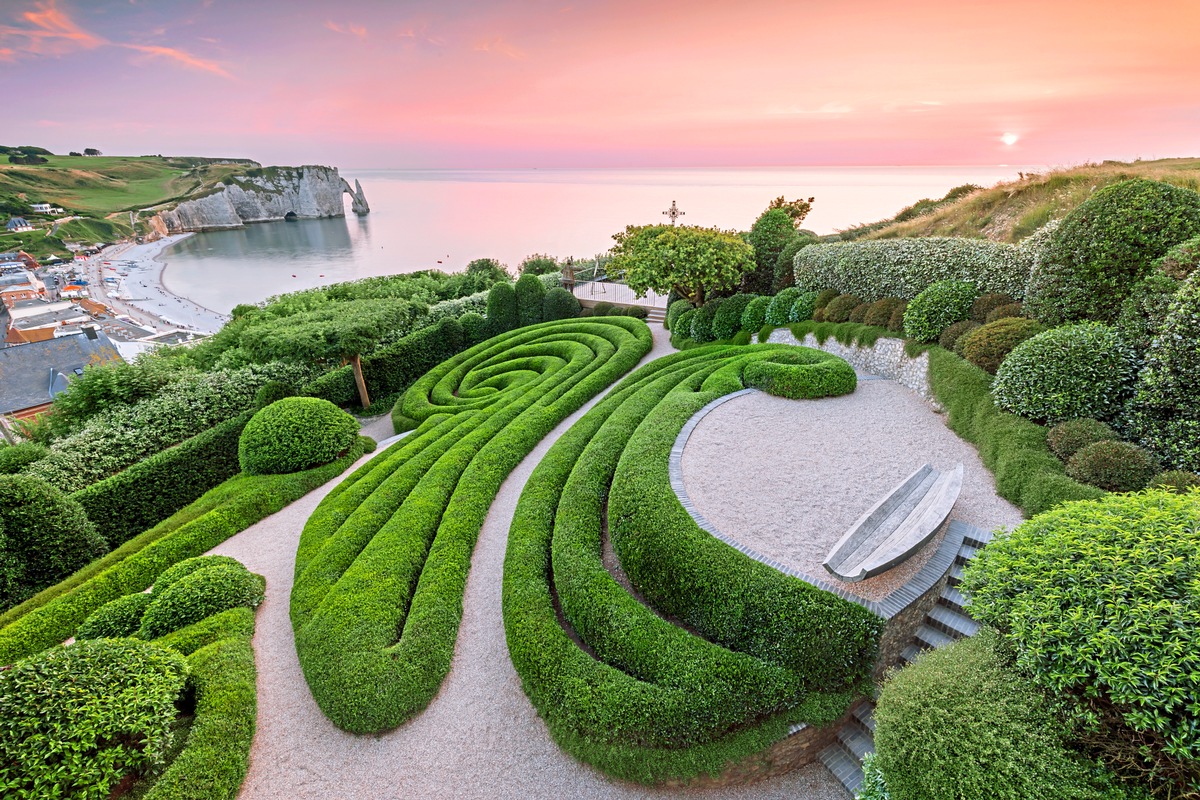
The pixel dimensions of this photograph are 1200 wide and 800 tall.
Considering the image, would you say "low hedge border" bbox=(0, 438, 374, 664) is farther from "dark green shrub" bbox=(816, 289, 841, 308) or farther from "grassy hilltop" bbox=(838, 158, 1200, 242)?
"grassy hilltop" bbox=(838, 158, 1200, 242)

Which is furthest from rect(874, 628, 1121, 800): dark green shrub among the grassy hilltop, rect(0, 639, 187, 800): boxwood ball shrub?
the grassy hilltop

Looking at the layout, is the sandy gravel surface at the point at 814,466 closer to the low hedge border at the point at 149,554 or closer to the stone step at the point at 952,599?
the stone step at the point at 952,599

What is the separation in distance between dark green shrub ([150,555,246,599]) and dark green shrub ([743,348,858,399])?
13.9 meters

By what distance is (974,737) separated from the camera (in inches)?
188

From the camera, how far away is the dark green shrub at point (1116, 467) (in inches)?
318

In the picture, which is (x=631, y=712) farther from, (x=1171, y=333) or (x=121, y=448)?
(x=121, y=448)

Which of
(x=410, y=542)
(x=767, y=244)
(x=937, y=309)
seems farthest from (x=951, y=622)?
(x=767, y=244)

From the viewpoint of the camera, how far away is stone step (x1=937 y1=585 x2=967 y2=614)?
296 inches

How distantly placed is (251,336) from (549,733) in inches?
756

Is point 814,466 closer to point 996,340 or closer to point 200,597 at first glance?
point 996,340

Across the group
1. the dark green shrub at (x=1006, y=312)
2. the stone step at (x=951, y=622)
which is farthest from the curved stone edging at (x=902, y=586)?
the dark green shrub at (x=1006, y=312)

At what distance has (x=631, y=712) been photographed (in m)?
6.87

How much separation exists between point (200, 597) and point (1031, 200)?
30.7 m

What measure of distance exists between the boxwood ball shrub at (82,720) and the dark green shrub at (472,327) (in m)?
20.7
